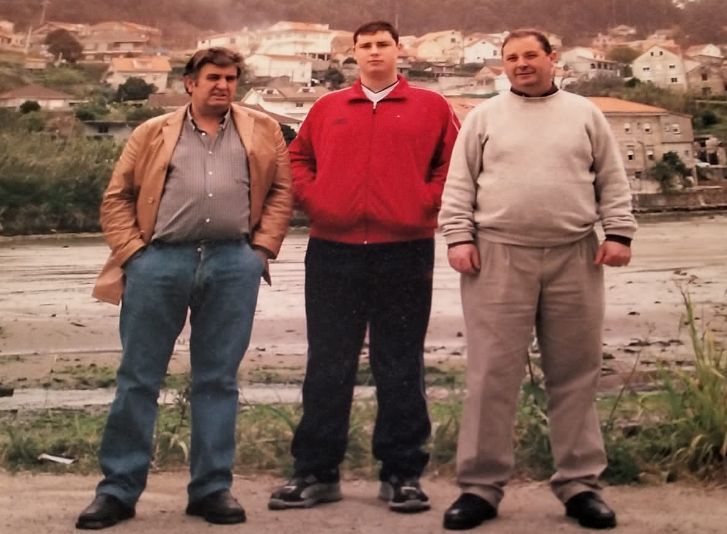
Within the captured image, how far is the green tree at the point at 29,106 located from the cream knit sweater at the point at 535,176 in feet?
6.35

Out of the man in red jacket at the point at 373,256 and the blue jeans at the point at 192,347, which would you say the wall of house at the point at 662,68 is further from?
the blue jeans at the point at 192,347

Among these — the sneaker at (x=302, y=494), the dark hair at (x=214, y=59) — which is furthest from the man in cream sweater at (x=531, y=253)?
the dark hair at (x=214, y=59)

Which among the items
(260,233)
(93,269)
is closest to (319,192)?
(260,233)

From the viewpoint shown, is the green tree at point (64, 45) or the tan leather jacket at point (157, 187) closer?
the tan leather jacket at point (157, 187)

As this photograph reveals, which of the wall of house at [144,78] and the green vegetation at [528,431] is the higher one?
the wall of house at [144,78]

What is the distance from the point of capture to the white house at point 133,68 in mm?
3838

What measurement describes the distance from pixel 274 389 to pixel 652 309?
5.11 ft

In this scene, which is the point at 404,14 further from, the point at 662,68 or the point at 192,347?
the point at 192,347

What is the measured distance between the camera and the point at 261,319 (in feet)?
12.0

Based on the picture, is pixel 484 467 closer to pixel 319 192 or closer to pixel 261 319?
pixel 319 192

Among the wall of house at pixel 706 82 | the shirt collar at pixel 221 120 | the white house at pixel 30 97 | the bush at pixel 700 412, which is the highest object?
the wall of house at pixel 706 82

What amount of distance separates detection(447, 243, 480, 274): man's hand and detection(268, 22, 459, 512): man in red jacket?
17 cm

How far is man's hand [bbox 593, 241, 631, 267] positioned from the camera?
2.72m

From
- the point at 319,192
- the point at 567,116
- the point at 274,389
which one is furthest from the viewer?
the point at 274,389
